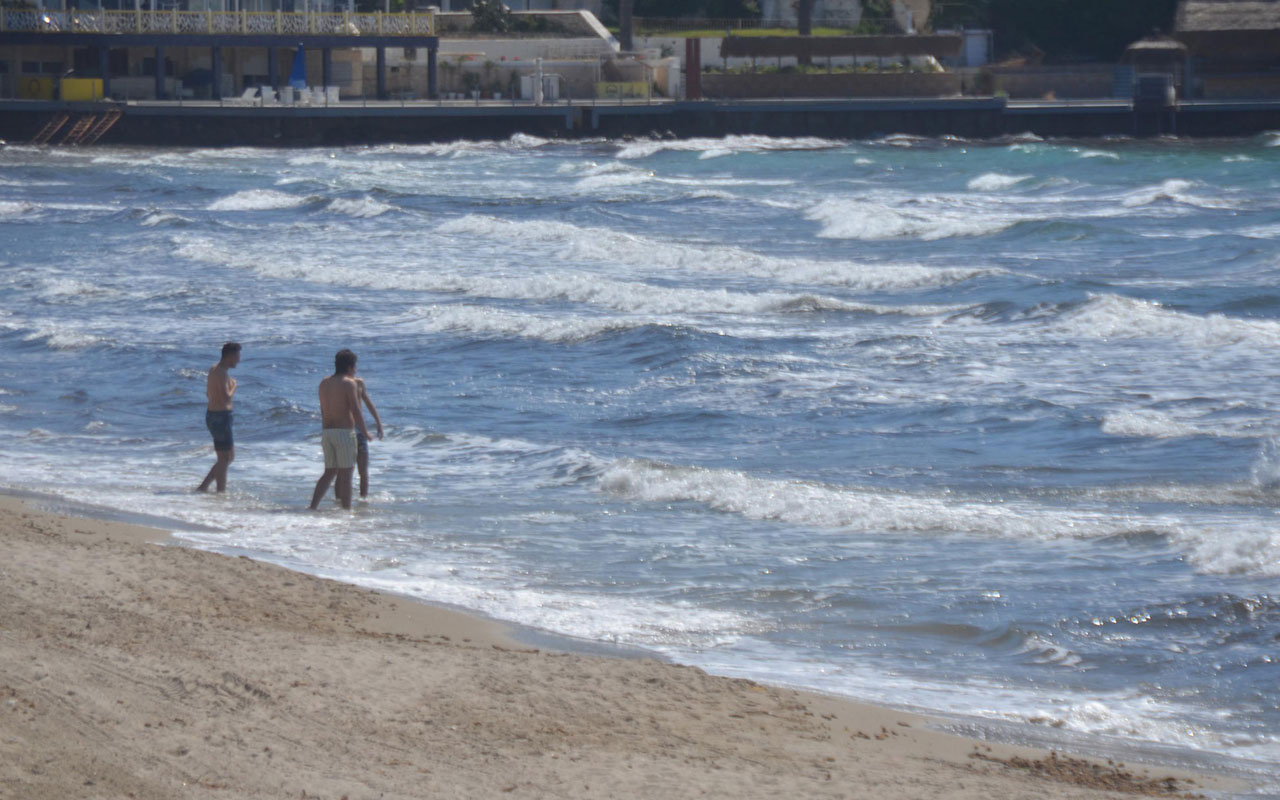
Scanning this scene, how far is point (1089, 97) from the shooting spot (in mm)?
64562

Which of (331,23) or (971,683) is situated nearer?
(971,683)

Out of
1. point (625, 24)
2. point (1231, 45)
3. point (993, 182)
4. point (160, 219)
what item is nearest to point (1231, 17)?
point (1231, 45)

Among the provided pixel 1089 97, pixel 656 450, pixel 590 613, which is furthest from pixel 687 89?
pixel 590 613

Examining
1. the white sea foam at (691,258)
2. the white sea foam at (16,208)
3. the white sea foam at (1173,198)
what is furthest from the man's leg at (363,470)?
the white sea foam at (1173,198)

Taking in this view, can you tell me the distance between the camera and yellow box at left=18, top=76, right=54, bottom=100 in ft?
175

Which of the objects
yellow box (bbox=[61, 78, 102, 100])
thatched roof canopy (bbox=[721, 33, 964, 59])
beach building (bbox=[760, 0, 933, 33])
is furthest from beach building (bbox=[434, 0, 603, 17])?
yellow box (bbox=[61, 78, 102, 100])

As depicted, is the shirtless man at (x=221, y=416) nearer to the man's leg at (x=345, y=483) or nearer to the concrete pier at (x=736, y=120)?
the man's leg at (x=345, y=483)

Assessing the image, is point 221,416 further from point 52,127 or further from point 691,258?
point 52,127

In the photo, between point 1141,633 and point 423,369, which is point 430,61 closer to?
point 423,369

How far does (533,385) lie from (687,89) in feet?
144

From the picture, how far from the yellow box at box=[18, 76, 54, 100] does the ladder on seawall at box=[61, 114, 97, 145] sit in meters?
2.17

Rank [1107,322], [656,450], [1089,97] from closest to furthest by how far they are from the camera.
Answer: [656,450], [1107,322], [1089,97]

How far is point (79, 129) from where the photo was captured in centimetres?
5219

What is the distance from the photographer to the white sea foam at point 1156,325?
57.2 feet
